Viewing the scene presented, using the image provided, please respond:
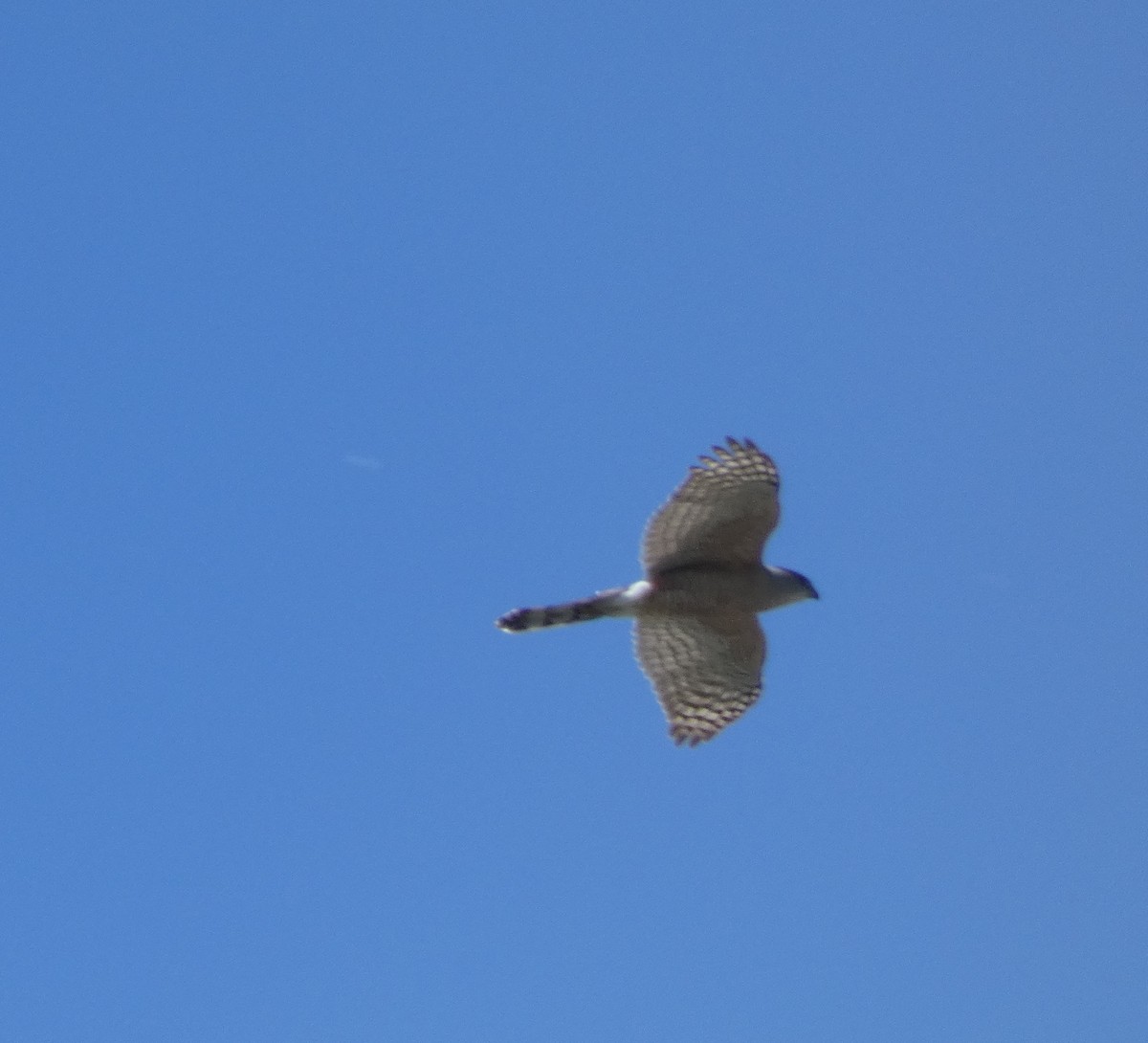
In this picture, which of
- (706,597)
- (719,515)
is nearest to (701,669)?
(706,597)

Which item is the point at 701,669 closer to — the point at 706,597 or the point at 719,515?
the point at 706,597

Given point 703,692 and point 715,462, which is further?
point 703,692

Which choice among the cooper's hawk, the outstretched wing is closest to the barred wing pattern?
the cooper's hawk

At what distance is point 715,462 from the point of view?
13328 mm

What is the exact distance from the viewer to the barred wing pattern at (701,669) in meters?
14.2

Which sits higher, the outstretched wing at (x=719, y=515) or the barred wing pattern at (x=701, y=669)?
the outstretched wing at (x=719, y=515)

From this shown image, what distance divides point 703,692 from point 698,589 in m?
1.03

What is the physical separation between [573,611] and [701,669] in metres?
1.18

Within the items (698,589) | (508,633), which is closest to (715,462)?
(698,589)

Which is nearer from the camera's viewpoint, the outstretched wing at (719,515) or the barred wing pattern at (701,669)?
the outstretched wing at (719,515)

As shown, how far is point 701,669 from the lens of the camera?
1442 centimetres

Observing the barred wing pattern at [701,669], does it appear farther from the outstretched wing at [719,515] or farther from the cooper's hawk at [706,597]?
the outstretched wing at [719,515]

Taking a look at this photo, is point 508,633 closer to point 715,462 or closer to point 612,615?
point 612,615

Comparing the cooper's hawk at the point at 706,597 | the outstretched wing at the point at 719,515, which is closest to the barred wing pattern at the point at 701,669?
the cooper's hawk at the point at 706,597
